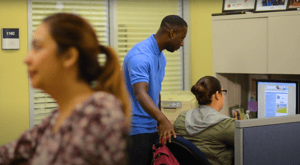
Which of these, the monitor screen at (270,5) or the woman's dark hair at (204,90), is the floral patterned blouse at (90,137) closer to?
the woman's dark hair at (204,90)

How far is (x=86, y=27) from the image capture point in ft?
1.25

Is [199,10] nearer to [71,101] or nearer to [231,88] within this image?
[231,88]

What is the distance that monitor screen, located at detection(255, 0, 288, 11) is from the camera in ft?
8.30

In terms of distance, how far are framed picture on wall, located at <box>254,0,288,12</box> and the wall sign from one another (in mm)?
2415

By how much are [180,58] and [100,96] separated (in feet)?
11.9

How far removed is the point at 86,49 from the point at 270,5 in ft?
8.11

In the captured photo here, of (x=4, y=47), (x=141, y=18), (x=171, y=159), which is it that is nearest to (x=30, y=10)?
(x=4, y=47)

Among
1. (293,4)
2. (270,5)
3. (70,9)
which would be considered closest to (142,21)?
(70,9)

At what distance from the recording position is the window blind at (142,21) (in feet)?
12.6

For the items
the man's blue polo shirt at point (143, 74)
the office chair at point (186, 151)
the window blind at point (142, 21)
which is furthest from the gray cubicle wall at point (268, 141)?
the window blind at point (142, 21)

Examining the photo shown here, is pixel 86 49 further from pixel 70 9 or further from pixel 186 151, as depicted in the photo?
pixel 70 9

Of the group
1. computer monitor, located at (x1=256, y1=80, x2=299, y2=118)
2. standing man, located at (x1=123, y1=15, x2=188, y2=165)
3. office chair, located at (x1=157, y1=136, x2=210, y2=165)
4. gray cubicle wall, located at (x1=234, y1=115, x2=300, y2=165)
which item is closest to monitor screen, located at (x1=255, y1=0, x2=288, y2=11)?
computer monitor, located at (x1=256, y1=80, x2=299, y2=118)

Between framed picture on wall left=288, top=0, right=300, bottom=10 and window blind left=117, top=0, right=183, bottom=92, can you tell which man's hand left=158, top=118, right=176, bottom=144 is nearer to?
framed picture on wall left=288, top=0, right=300, bottom=10

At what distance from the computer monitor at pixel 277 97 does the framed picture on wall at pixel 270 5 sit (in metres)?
0.54
